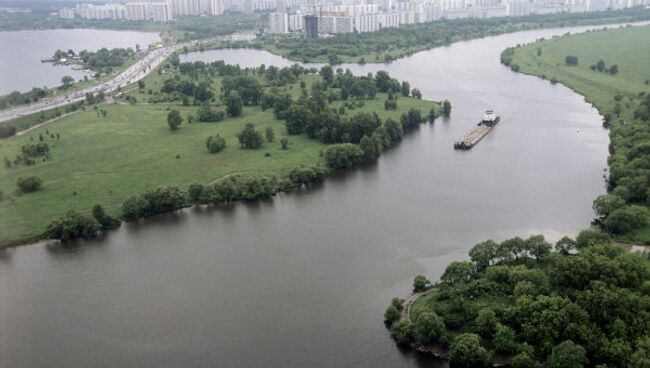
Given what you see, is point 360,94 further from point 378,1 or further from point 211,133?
point 378,1

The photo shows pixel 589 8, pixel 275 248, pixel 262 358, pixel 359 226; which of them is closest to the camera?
pixel 262 358

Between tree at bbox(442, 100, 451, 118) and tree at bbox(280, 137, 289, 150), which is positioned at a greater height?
tree at bbox(442, 100, 451, 118)

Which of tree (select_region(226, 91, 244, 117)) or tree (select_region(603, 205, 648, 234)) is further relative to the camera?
tree (select_region(226, 91, 244, 117))

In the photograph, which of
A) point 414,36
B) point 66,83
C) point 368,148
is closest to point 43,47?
point 66,83

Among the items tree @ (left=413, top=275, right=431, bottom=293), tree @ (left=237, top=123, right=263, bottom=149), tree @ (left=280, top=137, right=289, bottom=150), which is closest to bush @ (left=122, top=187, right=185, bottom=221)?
tree @ (left=237, top=123, right=263, bottom=149)

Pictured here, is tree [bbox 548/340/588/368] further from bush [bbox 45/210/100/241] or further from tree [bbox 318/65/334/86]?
tree [bbox 318/65/334/86]

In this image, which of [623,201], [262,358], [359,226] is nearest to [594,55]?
[623,201]
